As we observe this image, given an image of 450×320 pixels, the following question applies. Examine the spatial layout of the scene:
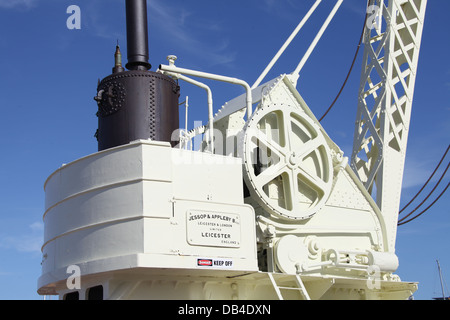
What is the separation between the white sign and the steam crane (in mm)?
18

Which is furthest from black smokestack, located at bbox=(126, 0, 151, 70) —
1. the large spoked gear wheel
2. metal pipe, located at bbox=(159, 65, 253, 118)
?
the large spoked gear wheel

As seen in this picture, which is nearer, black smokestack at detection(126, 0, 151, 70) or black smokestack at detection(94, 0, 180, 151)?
black smokestack at detection(94, 0, 180, 151)

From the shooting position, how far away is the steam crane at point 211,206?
10.0 metres

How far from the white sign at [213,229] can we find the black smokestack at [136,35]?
3453mm

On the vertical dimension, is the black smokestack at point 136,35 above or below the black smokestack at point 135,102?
above

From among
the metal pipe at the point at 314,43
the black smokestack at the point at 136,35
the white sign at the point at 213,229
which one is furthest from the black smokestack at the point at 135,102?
the metal pipe at the point at 314,43

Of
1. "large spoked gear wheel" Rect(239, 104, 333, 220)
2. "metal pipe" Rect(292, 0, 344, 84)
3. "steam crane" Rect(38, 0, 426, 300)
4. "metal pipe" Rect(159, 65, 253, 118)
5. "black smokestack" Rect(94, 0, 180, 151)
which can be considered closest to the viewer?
"steam crane" Rect(38, 0, 426, 300)

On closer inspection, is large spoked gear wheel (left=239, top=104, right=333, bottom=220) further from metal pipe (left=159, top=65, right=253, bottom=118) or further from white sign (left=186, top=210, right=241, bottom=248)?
white sign (left=186, top=210, right=241, bottom=248)

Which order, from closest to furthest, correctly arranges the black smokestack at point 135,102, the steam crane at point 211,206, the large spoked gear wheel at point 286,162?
the steam crane at point 211,206 → the black smokestack at point 135,102 → the large spoked gear wheel at point 286,162

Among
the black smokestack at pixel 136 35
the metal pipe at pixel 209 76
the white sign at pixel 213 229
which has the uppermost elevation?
the black smokestack at pixel 136 35

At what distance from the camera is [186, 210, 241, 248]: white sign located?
10125 millimetres

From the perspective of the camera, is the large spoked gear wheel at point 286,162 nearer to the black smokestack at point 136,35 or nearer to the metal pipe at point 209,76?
the metal pipe at point 209,76
